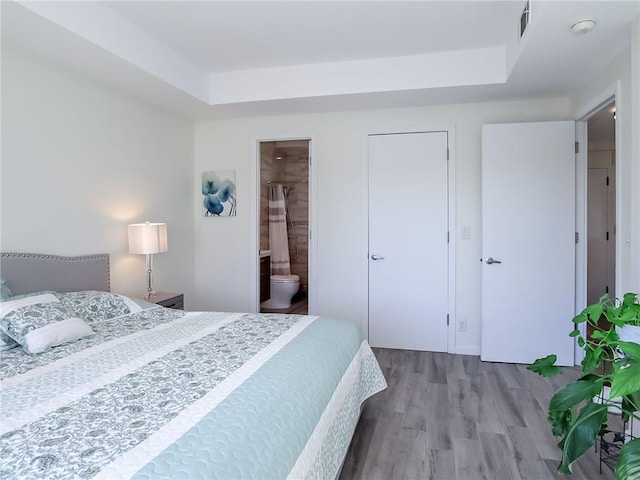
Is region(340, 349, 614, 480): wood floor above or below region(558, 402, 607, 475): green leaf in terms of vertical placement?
below

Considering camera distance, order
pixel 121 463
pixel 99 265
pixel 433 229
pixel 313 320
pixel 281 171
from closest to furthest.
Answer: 1. pixel 121 463
2. pixel 313 320
3. pixel 99 265
4. pixel 433 229
5. pixel 281 171

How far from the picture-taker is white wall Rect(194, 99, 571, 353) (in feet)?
11.9

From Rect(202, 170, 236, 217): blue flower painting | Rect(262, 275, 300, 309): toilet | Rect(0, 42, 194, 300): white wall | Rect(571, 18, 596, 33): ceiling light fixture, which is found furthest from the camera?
Rect(262, 275, 300, 309): toilet

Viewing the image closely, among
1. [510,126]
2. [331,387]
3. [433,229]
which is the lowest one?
[331,387]

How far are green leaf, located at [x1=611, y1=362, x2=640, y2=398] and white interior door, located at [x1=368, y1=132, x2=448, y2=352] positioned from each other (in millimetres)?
2458

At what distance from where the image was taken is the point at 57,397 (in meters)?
1.28

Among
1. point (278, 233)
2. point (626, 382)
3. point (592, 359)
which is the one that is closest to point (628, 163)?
point (592, 359)

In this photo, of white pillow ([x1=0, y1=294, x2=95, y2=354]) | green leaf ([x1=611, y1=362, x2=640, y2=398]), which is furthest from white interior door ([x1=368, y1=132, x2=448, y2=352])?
white pillow ([x1=0, y1=294, x2=95, y2=354])

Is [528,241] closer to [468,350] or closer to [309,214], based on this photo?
[468,350]

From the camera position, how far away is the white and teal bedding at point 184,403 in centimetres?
96

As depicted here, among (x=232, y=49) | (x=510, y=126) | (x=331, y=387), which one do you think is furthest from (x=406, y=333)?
(x=232, y=49)

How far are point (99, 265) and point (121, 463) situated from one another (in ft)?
7.57

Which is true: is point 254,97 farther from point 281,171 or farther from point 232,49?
point 281,171

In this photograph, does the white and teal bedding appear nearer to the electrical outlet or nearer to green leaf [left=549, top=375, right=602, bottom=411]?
green leaf [left=549, top=375, right=602, bottom=411]
